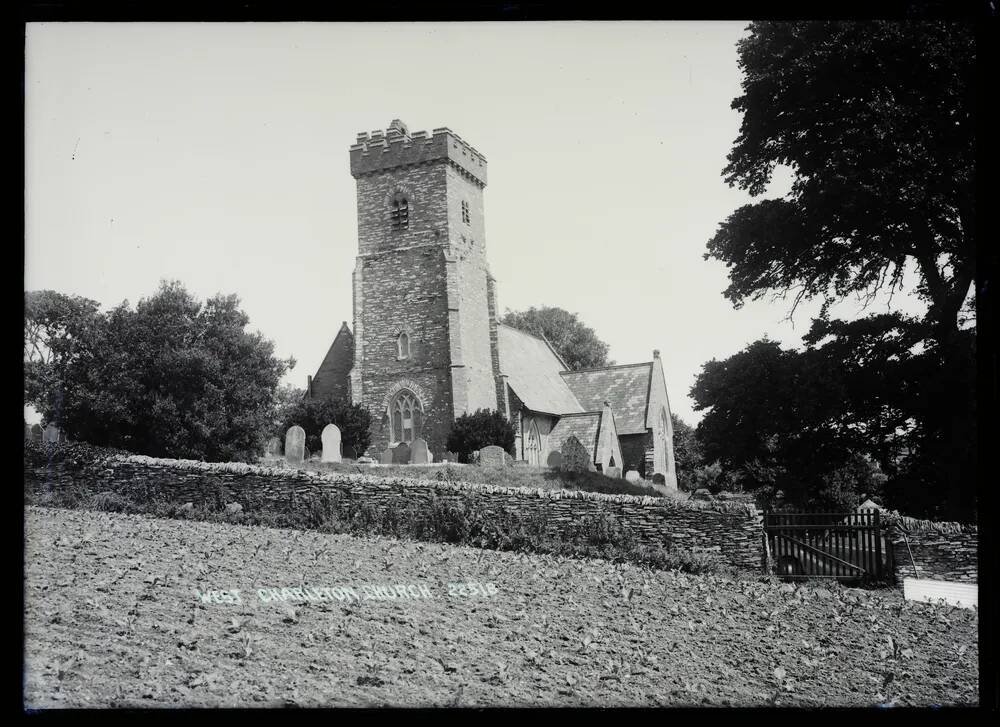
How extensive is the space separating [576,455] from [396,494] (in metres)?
17.8

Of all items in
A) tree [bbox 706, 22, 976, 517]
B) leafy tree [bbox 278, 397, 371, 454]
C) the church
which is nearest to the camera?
tree [bbox 706, 22, 976, 517]

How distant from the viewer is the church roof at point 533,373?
32531 mm

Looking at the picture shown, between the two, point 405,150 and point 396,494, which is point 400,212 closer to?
point 405,150

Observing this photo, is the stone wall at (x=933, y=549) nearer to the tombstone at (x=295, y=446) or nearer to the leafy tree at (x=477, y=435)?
the tombstone at (x=295, y=446)

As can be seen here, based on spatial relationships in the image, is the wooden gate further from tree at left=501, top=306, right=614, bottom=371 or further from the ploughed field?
tree at left=501, top=306, right=614, bottom=371

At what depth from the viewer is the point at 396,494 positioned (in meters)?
14.0

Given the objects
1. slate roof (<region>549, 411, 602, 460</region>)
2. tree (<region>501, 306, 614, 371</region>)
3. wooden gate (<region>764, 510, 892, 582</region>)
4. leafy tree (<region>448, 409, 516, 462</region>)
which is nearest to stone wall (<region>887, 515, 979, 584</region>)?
wooden gate (<region>764, 510, 892, 582</region>)

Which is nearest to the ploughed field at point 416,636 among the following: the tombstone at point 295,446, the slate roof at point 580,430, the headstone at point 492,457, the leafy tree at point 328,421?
the tombstone at point 295,446

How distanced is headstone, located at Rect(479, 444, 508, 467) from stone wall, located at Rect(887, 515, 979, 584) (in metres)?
12.8

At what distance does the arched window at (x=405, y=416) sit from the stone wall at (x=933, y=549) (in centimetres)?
1877

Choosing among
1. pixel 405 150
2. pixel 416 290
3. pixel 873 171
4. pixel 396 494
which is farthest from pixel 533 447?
pixel 873 171

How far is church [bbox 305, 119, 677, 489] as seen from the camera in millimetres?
29625

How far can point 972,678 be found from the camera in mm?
8070
